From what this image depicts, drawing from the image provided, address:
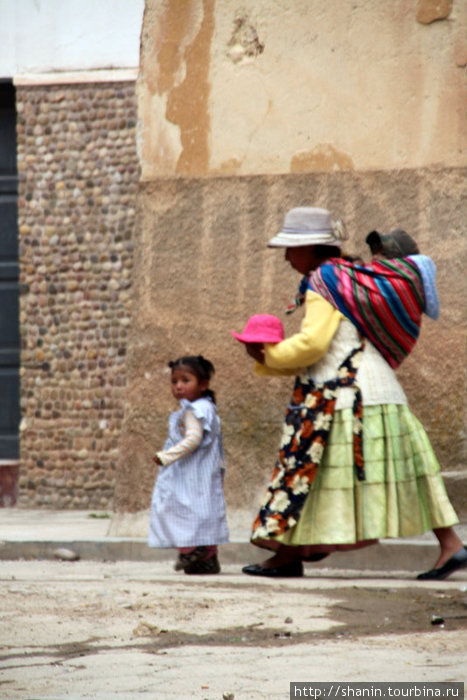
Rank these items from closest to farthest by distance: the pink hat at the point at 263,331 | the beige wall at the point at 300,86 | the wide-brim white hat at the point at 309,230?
the pink hat at the point at 263,331 → the wide-brim white hat at the point at 309,230 → the beige wall at the point at 300,86

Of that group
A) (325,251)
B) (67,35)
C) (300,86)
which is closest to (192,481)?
(325,251)

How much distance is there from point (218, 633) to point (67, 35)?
920 centimetres

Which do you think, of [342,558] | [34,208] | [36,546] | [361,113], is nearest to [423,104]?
[361,113]

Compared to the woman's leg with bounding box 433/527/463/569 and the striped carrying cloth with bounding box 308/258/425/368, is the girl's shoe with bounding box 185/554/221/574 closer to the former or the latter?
the woman's leg with bounding box 433/527/463/569

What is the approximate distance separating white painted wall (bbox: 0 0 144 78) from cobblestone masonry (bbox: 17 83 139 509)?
0.22m

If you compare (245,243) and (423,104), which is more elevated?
(423,104)

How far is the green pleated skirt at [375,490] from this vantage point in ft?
19.1

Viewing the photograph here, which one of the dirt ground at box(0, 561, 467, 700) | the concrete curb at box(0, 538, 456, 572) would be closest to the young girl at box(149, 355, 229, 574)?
the dirt ground at box(0, 561, 467, 700)

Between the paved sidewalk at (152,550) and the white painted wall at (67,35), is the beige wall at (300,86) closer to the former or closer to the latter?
the paved sidewalk at (152,550)

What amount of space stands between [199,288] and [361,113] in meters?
1.22

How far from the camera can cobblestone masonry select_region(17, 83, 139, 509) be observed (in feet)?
41.9

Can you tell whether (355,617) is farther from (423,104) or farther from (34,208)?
(34,208)

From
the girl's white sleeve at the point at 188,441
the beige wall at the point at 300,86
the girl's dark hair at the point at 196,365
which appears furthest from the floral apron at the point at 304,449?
the beige wall at the point at 300,86

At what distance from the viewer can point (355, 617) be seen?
4707 mm
